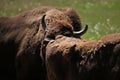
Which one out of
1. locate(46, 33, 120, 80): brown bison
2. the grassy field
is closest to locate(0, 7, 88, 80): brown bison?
locate(46, 33, 120, 80): brown bison

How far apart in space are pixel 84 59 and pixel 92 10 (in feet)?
64.8

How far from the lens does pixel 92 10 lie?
2630 cm

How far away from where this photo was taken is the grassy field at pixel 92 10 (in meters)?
20.5

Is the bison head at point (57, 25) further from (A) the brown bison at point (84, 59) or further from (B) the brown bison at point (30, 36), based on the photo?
(A) the brown bison at point (84, 59)

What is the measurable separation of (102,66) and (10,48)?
4615mm

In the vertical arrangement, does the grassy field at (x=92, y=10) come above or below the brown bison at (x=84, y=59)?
below

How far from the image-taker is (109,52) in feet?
20.6

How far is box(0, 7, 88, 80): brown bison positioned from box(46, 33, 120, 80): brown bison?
3.12 ft

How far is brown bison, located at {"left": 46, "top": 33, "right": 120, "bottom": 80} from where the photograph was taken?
6.20 meters

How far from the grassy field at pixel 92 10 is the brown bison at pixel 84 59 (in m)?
10.8

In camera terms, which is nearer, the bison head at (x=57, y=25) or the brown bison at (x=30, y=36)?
the bison head at (x=57, y=25)

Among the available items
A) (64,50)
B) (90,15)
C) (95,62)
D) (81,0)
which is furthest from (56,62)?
(81,0)

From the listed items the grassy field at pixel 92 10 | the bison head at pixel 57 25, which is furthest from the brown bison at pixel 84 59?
the grassy field at pixel 92 10

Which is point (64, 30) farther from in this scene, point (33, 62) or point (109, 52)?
point (109, 52)
